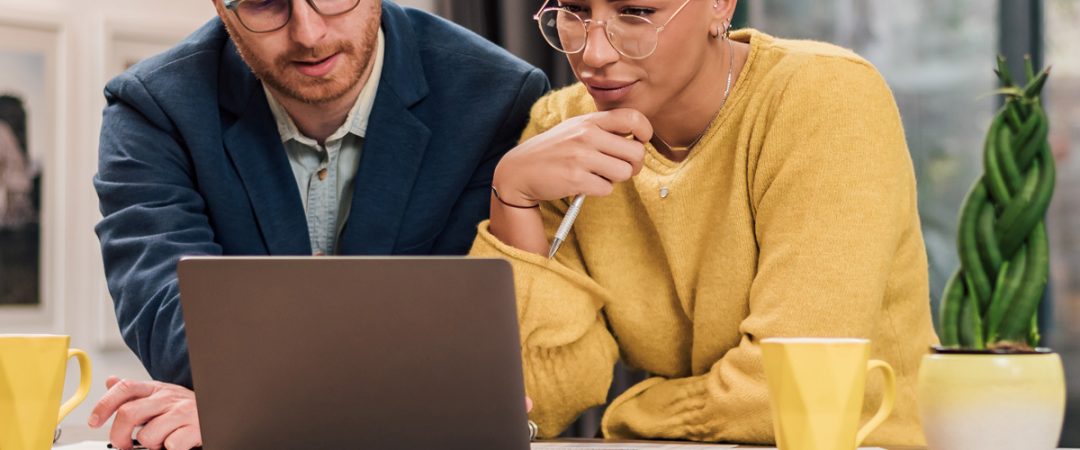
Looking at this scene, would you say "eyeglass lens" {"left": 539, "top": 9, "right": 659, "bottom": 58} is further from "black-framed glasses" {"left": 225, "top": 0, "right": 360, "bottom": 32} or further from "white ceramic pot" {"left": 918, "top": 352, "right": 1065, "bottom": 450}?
"white ceramic pot" {"left": 918, "top": 352, "right": 1065, "bottom": 450}

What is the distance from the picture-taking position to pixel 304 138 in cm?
188

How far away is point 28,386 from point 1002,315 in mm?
857

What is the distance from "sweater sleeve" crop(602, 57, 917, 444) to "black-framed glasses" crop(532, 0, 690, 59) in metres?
0.19

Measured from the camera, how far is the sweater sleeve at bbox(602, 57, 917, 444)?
132 cm

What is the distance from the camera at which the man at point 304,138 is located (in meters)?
1.75

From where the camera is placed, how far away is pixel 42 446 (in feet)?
3.17

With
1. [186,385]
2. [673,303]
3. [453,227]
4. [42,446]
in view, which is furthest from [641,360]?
[42,446]

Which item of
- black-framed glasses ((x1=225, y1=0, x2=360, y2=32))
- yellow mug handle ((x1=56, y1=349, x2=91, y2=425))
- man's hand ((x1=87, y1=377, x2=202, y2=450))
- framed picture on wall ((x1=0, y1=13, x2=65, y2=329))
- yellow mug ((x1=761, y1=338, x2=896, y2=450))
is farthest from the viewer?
framed picture on wall ((x1=0, y1=13, x2=65, y2=329))

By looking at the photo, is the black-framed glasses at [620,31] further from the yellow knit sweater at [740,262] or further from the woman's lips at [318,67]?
the woman's lips at [318,67]

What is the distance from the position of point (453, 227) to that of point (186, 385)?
477 mm

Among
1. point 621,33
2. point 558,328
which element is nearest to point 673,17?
point 621,33

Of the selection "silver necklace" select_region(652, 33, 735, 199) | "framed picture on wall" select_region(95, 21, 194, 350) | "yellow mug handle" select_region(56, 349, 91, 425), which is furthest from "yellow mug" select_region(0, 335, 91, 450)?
"framed picture on wall" select_region(95, 21, 194, 350)

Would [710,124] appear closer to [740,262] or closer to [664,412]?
[740,262]

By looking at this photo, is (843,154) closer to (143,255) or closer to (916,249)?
(916,249)
